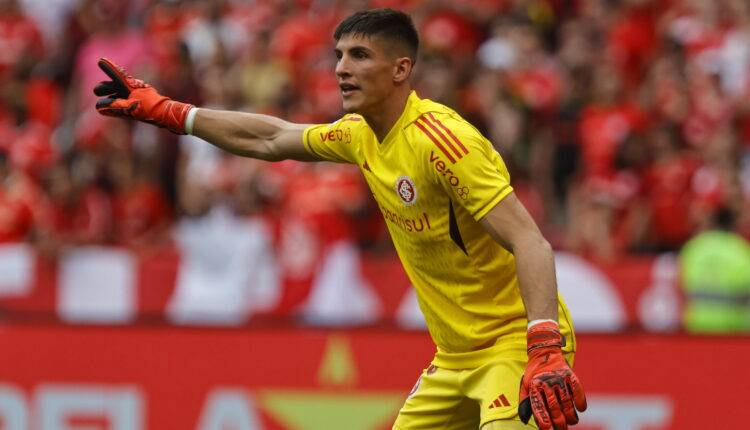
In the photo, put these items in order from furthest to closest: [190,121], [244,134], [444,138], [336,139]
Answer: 1. [244,134]
2. [190,121]
3. [336,139]
4. [444,138]

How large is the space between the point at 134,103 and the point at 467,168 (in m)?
1.68

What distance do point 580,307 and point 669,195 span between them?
1.38 m

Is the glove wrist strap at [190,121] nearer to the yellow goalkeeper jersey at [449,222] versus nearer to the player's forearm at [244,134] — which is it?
the player's forearm at [244,134]

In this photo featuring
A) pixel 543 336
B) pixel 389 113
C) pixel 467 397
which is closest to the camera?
pixel 543 336

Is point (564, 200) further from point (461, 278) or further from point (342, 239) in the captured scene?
point (461, 278)

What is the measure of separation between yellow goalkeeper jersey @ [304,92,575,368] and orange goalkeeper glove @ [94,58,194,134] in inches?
32.1

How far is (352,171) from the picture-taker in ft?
41.8

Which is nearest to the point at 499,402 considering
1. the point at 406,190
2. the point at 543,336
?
the point at 543,336

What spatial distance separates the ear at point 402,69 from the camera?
616 cm

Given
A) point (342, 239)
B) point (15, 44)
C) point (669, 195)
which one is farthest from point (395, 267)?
point (15, 44)

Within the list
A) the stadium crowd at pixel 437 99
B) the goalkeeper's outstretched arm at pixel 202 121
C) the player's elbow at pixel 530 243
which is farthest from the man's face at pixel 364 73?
the stadium crowd at pixel 437 99

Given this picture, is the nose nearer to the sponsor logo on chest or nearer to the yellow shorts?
the sponsor logo on chest

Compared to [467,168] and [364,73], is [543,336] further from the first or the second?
[364,73]

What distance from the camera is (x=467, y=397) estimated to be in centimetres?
639
